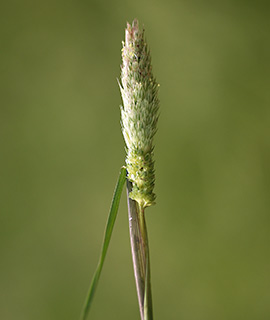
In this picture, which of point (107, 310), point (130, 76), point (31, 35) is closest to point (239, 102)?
point (31, 35)

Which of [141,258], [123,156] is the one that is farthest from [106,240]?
[123,156]

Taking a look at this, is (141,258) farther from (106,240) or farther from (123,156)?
(123,156)

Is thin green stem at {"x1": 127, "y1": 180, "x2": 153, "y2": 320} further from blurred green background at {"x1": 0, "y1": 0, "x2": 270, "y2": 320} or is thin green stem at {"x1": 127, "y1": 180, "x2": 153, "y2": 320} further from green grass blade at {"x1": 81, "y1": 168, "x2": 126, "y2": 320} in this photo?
blurred green background at {"x1": 0, "y1": 0, "x2": 270, "y2": 320}

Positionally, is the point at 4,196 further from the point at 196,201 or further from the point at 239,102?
the point at 239,102

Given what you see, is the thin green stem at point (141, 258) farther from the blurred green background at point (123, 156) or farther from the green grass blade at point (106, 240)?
the blurred green background at point (123, 156)

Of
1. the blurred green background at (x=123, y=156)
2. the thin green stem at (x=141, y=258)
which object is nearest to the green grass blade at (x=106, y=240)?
the thin green stem at (x=141, y=258)

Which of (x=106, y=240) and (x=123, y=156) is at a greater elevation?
(x=123, y=156)
